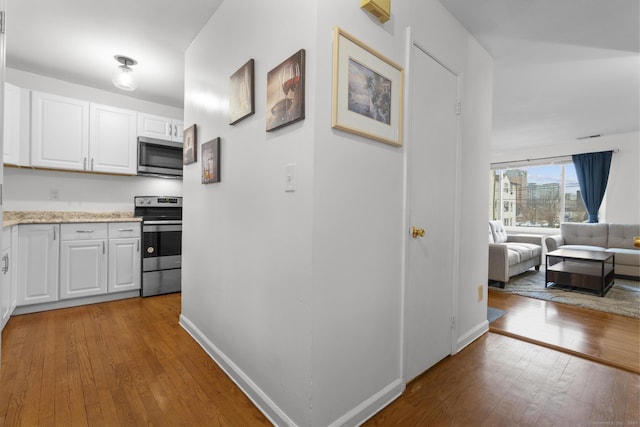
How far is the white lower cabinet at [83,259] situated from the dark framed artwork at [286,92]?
2.69m

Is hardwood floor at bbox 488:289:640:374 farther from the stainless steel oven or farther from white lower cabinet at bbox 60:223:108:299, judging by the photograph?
white lower cabinet at bbox 60:223:108:299

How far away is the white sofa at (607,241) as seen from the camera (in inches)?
174

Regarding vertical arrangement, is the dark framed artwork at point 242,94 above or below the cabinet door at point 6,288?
above

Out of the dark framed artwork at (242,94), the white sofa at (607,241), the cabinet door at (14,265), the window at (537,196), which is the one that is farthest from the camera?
the window at (537,196)

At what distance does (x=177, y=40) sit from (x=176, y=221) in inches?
73.9

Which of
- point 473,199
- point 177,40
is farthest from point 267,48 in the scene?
point 473,199

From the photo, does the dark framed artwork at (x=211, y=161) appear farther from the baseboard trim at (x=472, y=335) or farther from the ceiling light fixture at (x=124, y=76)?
the baseboard trim at (x=472, y=335)

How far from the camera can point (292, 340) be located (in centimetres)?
138

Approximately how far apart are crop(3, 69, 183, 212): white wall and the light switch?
3134mm

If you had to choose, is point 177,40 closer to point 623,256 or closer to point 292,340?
A: point 292,340

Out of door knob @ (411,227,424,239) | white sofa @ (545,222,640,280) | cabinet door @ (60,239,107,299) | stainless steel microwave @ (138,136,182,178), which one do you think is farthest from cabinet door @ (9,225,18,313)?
white sofa @ (545,222,640,280)

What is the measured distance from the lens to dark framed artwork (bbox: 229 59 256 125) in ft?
5.41

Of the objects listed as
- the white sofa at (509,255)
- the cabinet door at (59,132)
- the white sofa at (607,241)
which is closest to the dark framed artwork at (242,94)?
the cabinet door at (59,132)

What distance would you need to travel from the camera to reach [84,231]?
10.0 feet
